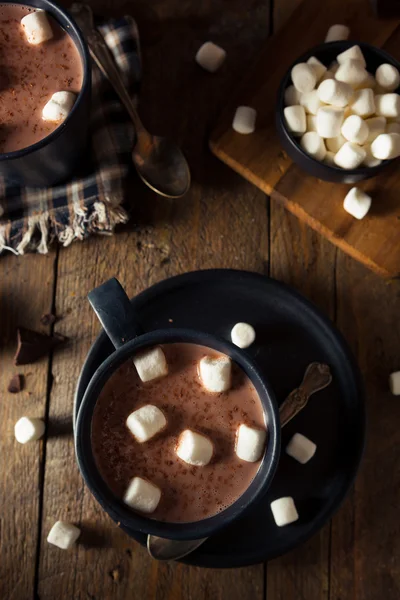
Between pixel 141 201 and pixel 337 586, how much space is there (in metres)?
1.08

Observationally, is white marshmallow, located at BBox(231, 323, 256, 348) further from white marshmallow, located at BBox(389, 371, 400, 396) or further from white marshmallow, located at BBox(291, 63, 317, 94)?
white marshmallow, located at BBox(291, 63, 317, 94)

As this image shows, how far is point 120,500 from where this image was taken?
1310mm

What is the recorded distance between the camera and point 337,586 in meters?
1.67

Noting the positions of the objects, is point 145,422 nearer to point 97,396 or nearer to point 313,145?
point 97,396

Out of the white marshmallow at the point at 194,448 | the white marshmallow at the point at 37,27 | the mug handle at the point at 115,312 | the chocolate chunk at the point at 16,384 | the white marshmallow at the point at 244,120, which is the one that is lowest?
the chocolate chunk at the point at 16,384

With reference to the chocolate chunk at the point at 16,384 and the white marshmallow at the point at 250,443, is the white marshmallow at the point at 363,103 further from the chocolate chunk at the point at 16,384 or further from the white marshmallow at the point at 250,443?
the chocolate chunk at the point at 16,384

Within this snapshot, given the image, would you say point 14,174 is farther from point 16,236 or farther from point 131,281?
point 131,281

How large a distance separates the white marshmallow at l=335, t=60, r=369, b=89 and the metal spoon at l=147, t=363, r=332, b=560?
0.67 m

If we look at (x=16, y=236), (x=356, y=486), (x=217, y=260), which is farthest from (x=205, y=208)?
(x=356, y=486)

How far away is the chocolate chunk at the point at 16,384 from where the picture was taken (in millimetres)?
1721

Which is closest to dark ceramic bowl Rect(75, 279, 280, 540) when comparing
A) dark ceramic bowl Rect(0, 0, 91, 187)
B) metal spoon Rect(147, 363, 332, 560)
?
metal spoon Rect(147, 363, 332, 560)

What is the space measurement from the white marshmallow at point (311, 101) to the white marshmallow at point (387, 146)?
0.52 feet

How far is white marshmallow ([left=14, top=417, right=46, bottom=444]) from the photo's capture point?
5.49 ft

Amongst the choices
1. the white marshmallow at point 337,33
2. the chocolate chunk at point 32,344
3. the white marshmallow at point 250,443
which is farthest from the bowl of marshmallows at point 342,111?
the chocolate chunk at point 32,344
